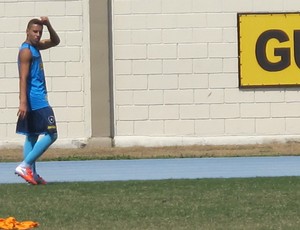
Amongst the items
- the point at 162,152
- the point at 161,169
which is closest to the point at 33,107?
the point at 161,169

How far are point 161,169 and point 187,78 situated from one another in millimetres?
3515

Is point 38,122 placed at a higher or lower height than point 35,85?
lower

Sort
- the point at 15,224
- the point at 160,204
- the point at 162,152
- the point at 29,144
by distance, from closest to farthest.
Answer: the point at 15,224
the point at 160,204
the point at 29,144
the point at 162,152

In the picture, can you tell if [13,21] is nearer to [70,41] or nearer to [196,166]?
[70,41]

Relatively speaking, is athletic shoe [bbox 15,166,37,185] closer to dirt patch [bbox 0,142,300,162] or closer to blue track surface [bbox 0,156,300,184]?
blue track surface [bbox 0,156,300,184]

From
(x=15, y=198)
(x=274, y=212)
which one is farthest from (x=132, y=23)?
(x=274, y=212)

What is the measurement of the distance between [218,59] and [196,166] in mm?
3337

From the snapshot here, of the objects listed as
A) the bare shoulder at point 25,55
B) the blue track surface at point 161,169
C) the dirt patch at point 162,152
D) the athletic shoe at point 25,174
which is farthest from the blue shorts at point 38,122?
the dirt patch at point 162,152

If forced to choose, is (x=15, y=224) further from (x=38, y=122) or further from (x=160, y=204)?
(x=38, y=122)

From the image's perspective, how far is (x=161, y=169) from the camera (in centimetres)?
1342

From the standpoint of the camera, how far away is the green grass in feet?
28.3

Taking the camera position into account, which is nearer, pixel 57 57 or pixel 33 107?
pixel 33 107

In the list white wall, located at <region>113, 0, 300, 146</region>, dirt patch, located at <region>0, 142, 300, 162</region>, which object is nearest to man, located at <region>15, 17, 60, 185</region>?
dirt patch, located at <region>0, 142, 300, 162</region>

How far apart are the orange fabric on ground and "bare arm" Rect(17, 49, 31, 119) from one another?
2.95 meters
